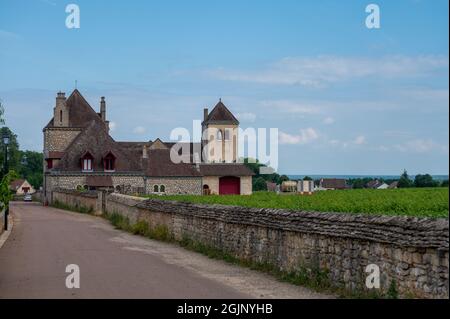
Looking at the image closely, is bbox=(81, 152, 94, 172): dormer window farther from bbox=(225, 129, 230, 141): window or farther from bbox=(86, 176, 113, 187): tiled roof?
bbox=(225, 129, 230, 141): window

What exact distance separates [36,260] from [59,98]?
198ft

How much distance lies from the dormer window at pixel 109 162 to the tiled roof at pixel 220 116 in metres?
30.3

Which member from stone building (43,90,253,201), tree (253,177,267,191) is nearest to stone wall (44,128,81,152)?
stone building (43,90,253,201)

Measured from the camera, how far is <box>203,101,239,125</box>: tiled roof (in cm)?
10088

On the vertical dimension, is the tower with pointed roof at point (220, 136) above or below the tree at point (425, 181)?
above

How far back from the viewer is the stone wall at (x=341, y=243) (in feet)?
34.6

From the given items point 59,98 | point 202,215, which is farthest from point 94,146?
point 202,215

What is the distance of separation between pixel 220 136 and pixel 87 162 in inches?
1301

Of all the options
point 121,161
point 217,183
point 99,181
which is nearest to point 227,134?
point 217,183

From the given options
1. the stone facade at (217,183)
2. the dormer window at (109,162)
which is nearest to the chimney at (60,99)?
the dormer window at (109,162)

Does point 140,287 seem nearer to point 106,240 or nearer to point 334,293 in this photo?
point 334,293

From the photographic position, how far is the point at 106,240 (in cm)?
2628

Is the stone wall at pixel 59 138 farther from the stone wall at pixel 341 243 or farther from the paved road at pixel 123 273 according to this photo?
the stone wall at pixel 341 243

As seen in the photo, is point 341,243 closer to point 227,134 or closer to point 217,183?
point 217,183
